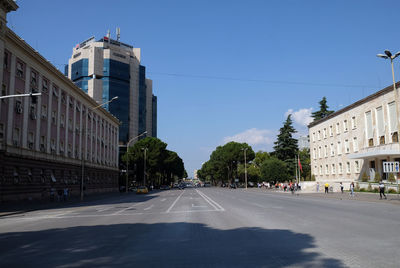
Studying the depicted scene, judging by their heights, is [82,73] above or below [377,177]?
above

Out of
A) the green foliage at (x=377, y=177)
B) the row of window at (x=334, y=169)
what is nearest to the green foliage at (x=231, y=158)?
the row of window at (x=334, y=169)

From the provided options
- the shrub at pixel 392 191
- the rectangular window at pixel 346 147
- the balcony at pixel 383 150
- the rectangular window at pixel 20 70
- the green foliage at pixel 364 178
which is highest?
the rectangular window at pixel 20 70

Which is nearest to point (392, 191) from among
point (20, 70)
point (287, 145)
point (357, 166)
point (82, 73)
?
point (357, 166)

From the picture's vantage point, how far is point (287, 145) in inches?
3162

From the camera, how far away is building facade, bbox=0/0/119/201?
2947 centimetres

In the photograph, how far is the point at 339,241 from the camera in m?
8.61

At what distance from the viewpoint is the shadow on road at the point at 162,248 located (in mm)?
6660

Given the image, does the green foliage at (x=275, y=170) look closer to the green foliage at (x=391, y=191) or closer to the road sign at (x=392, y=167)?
the green foliage at (x=391, y=191)

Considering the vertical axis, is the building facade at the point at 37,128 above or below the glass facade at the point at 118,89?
below

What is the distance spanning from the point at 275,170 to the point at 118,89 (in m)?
58.3

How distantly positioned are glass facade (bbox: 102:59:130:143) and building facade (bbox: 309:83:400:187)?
6426cm

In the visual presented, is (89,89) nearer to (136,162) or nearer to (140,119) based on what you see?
(140,119)

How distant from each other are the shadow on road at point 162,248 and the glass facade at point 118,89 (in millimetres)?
96740

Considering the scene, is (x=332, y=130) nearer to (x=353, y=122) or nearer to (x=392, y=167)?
(x=353, y=122)
